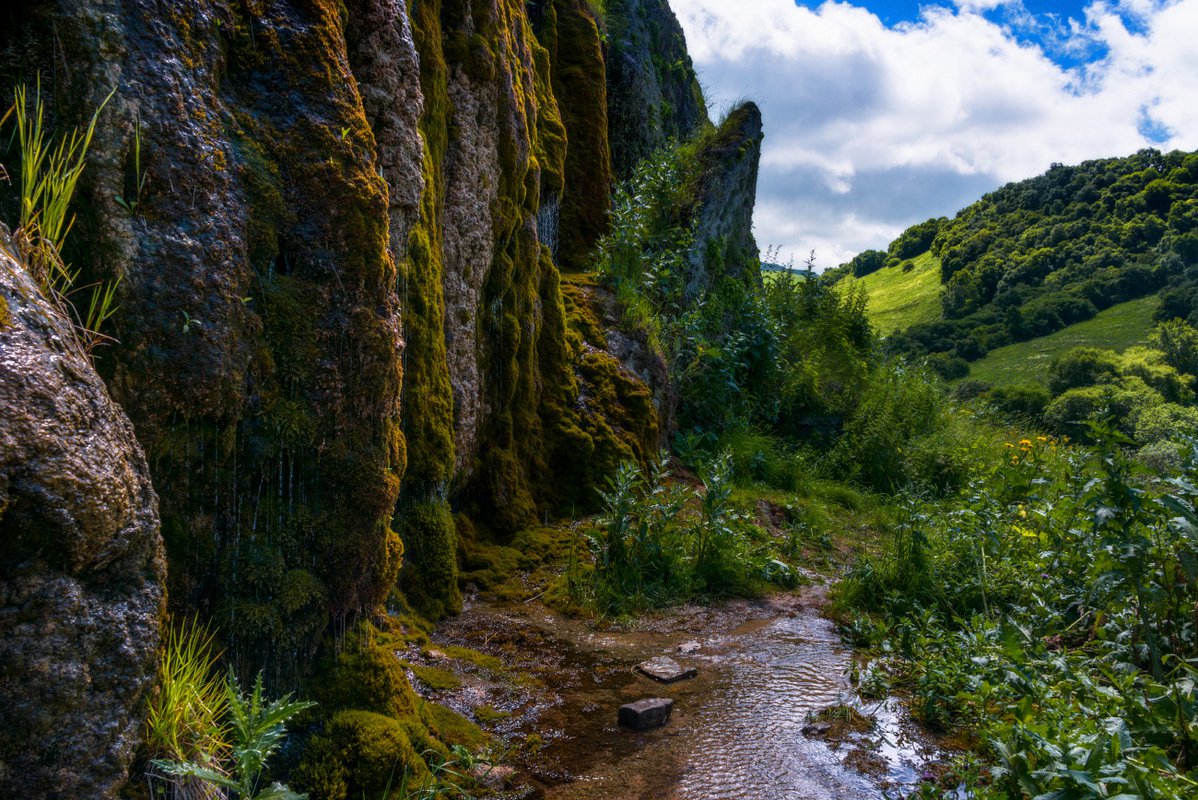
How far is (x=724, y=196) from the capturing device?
14891 mm

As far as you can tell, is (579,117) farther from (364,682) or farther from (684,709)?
(364,682)

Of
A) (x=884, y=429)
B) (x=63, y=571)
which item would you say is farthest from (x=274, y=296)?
(x=884, y=429)

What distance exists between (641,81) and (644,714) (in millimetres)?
13434

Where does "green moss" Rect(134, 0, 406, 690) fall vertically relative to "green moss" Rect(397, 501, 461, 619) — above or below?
above

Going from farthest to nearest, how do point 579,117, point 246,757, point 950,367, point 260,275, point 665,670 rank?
point 950,367
point 579,117
point 665,670
point 260,275
point 246,757

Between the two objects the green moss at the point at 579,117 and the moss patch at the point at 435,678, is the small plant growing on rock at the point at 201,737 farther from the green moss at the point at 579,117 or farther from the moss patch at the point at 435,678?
the green moss at the point at 579,117

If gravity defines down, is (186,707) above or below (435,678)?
above

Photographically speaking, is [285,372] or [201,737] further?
[285,372]

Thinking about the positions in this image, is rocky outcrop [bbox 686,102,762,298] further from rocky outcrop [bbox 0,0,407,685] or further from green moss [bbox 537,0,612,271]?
rocky outcrop [bbox 0,0,407,685]

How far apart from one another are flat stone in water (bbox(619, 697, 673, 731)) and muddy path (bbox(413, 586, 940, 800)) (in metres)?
0.06

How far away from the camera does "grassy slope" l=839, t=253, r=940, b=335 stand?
2042 inches

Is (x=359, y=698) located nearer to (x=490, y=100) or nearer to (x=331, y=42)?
(x=331, y=42)

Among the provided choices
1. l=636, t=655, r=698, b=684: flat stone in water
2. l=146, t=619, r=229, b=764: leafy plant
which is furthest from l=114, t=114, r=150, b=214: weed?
l=636, t=655, r=698, b=684: flat stone in water

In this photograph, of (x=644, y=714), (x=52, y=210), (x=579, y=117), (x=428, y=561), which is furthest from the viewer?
(x=579, y=117)
